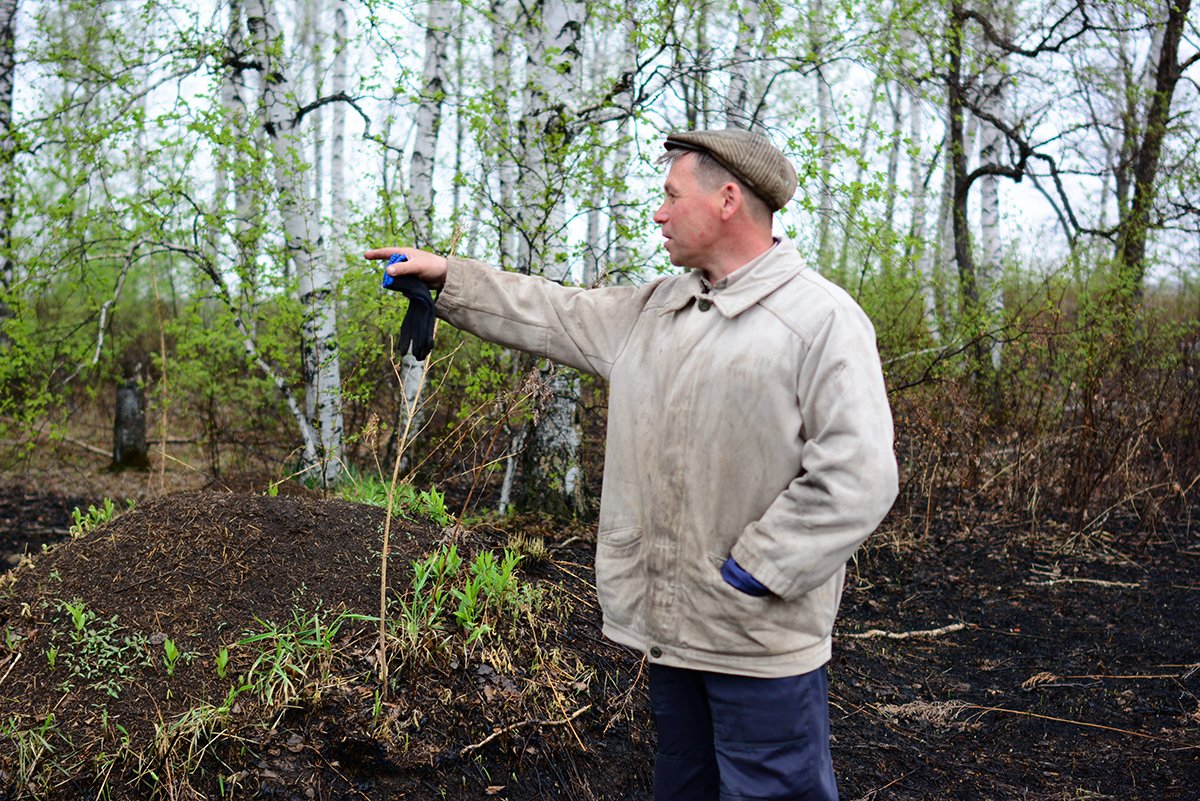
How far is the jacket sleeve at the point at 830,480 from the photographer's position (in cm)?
215

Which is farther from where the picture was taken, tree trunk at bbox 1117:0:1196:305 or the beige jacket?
tree trunk at bbox 1117:0:1196:305

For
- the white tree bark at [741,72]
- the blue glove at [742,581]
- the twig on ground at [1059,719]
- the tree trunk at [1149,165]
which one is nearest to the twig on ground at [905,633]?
the twig on ground at [1059,719]

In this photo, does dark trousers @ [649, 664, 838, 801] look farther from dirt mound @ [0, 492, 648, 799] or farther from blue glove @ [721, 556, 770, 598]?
dirt mound @ [0, 492, 648, 799]

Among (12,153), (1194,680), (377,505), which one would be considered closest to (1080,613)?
(1194,680)

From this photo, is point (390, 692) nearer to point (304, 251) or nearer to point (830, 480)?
point (830, 480)

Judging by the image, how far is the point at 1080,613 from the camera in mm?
6102

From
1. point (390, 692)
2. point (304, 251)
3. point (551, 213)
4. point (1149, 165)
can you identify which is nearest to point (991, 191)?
point (1149, 165)

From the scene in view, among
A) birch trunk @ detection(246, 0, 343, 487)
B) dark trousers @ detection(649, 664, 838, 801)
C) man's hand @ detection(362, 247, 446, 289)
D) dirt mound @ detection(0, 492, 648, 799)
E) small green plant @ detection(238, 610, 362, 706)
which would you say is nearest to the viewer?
dark trousers @ detection(649, 664, 838, 801)

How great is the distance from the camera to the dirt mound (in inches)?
129

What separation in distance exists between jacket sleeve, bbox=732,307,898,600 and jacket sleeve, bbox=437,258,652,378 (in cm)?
69

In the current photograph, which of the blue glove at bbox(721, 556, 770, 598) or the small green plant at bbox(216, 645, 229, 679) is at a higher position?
the blue glove at bbox(721, 556, 770, 598)

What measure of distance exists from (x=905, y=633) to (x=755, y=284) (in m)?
3.88

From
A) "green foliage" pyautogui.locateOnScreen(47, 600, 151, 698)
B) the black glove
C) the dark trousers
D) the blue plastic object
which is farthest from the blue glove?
"green foliage" pyautogui.locateOnScreen(47, 600, 151, 698)

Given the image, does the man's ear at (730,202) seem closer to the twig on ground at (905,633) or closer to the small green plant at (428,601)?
the small green plant at (428,601)
